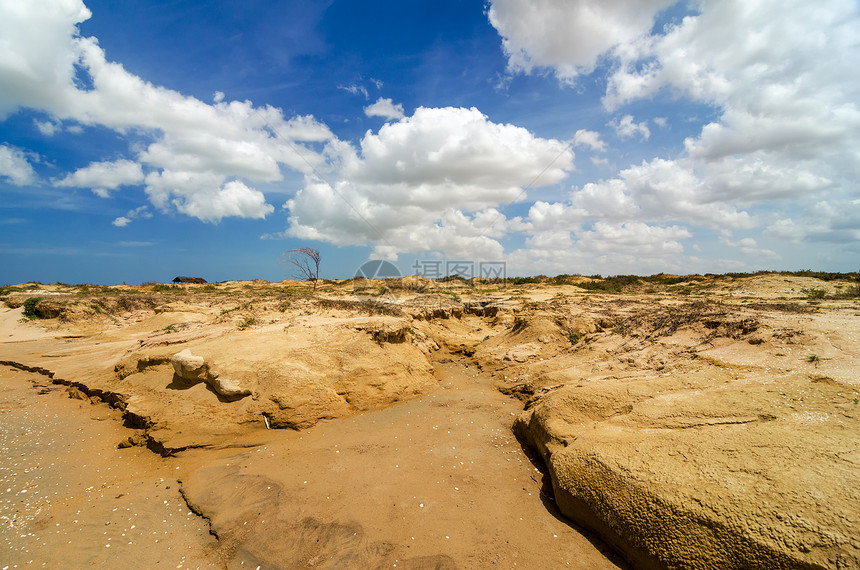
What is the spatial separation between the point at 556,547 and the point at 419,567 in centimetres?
154

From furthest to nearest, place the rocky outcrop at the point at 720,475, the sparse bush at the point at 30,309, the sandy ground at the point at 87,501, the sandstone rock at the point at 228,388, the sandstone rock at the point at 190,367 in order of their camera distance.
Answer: the sparse bush at the point at 30,309 < the sandstone rock at the point at 190,367 < the sandstone rock at the point at 228,388 < the sandy ground at the point at 87,501 < the rocky outcrop at the point at 720,475

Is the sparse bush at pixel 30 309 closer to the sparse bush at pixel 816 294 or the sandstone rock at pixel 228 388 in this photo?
the sandstone rock at pixel 228 388

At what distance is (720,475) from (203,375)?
8.34 m

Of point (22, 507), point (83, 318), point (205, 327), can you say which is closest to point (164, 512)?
point (22, 507)

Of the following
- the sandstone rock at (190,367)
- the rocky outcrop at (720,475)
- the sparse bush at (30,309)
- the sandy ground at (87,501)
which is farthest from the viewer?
the sparse bush at (30,309)

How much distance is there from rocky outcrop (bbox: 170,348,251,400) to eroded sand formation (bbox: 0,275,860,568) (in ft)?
0.14

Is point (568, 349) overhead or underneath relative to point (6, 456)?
overhead

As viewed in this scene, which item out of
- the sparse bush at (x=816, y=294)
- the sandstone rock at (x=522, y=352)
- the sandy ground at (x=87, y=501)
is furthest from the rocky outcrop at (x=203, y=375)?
the sparse bush at (x=816, y=294)

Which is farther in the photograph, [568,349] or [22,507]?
[568,349]

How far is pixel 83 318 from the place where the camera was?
1504 centimetres

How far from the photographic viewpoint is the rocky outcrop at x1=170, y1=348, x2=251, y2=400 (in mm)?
6689

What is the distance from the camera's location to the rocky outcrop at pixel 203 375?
6.69 meters

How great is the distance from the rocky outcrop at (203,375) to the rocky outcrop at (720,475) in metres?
5.80

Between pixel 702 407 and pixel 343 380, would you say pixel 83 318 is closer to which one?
pixel 343 380
